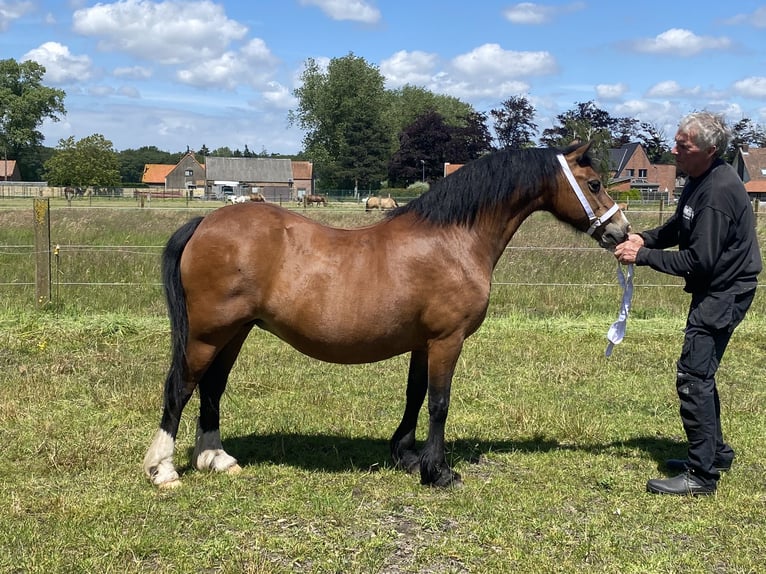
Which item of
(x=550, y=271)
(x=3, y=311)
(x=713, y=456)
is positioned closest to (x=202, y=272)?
(x=713, y=456)

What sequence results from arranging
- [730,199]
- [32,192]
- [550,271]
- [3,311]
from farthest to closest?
[32,192] < [550,271] < [3,311] < [730,199]

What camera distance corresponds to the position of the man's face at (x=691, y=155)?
3.71 m

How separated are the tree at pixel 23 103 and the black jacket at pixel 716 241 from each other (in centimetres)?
7700

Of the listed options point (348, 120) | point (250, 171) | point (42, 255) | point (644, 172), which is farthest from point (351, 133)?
point (42, 255)

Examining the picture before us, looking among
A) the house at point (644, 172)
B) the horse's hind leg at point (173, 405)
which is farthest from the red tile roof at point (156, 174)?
the horse's hind leg at point (173, 405)

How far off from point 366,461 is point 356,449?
0.23 metres

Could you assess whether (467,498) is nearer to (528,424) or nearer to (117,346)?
(528,424)

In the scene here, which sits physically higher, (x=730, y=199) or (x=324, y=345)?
(x=730, y=199)

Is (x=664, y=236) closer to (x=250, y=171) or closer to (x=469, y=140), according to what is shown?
(x=469, y=140)

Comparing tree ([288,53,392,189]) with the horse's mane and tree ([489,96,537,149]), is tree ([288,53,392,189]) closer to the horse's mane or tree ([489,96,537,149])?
tree ([489,96,537,149])

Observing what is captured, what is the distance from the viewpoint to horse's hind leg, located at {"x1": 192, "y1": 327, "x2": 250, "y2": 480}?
4211 millimetres

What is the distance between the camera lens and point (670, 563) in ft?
10.2

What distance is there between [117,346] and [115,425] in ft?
8.60

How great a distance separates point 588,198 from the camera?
4.00 m
